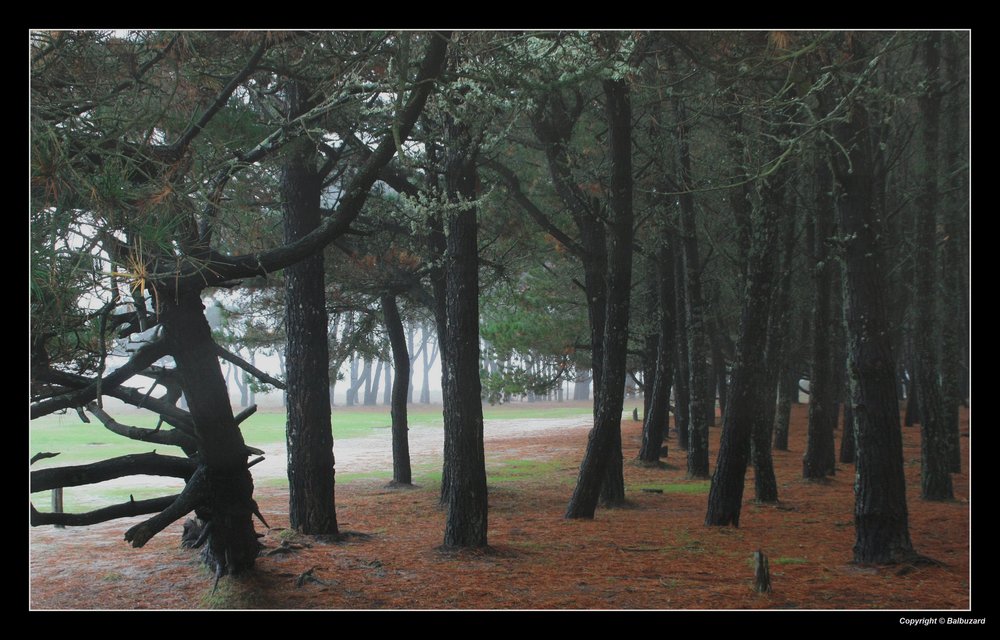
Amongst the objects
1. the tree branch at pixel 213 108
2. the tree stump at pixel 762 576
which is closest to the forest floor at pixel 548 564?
the tree stump at pixel 762 576

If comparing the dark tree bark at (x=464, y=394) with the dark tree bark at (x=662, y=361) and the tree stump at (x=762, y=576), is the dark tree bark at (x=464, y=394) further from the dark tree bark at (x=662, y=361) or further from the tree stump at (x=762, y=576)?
the dark tree bark at (x=662, y=361)

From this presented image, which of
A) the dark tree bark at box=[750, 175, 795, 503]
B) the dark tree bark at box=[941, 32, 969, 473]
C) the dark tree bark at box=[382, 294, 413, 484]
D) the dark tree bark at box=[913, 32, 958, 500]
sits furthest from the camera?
the dark tree bark at box=[382, 294, 413, 484]

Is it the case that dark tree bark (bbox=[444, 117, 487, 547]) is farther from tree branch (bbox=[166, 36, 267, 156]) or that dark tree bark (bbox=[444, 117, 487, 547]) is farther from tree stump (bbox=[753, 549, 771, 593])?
tree branch (bbox=[166, 36, 267, 156])

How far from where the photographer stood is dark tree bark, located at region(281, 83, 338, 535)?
10.3 metres

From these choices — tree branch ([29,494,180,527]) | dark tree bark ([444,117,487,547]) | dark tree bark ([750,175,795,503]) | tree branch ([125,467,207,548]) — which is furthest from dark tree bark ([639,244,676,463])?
tree branch ([29,494,180,527])

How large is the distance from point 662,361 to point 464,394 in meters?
10.3

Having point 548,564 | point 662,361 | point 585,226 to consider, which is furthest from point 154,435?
point 662,361

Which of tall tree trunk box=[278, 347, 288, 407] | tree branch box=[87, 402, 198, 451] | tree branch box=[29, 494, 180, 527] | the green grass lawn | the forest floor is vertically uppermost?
tall tree trunk box=[278, 347, 288, 407]

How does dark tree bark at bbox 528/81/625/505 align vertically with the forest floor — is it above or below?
above

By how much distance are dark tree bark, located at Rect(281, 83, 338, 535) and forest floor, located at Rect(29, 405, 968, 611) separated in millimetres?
453

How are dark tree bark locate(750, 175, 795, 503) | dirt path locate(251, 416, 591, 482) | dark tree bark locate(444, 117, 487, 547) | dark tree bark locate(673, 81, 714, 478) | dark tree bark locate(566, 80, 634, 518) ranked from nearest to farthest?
1. dark tree bark locate(444, 117, 487, 547)
2. dark tree bark locate(750, 175, 795, 503)
3. dark tree bark locate(566, 80, 634, 518)
4. dark tree bark locate(673, 81, 714, 478)
5. dirt path locate(251, 416, 591, 482)

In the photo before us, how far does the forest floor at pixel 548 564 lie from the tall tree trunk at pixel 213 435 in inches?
14.3
